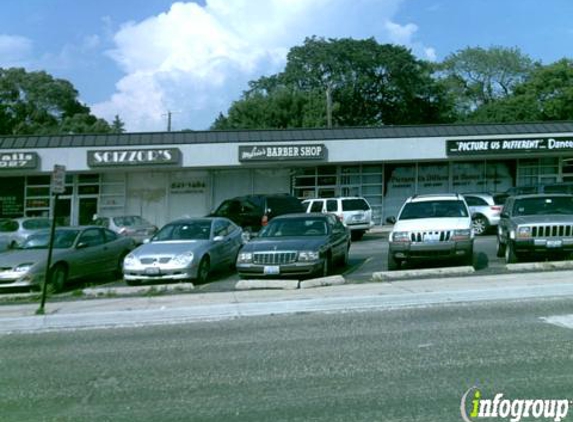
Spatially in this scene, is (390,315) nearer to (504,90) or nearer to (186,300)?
(186,300)

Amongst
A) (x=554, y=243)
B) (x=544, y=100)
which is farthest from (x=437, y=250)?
(x=544, y=100)

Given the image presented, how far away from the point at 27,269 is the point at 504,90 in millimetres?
63244

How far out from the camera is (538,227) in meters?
12.5

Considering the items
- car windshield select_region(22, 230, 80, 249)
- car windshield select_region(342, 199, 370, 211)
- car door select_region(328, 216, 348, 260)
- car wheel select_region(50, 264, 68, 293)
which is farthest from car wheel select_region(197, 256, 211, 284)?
car windshield select_region(342, 199, 370, 211)

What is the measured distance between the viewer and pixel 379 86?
62.6 meters

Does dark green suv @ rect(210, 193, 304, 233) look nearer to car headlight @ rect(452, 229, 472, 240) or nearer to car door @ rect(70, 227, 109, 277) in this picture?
car door @ rect(70, 227, 109, 277)

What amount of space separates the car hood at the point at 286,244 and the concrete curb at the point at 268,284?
701 mm

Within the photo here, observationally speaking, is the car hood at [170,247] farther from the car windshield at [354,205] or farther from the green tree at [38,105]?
the green tree at [38,105]

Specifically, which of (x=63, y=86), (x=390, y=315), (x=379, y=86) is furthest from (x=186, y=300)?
(x=63, y=86)

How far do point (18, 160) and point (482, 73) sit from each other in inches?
2116

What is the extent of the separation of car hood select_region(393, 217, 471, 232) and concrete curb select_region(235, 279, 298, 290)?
281 cm

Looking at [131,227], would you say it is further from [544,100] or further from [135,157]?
[544,100]

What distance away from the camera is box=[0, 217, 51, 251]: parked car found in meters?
19.7

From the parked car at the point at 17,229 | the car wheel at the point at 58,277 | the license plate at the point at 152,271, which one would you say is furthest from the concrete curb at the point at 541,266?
the parked car at the point at 17,229
